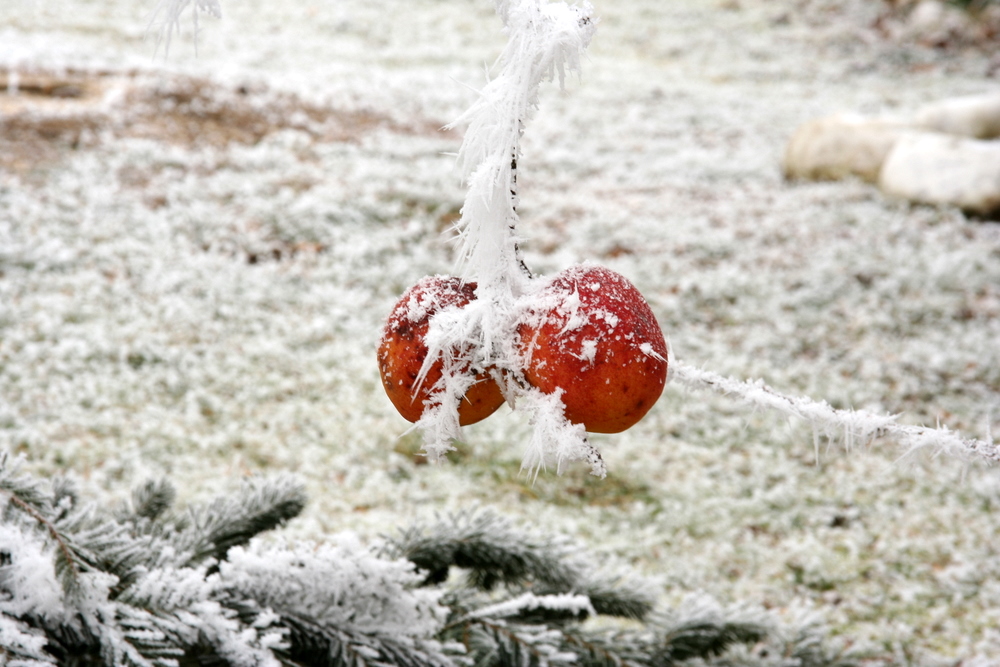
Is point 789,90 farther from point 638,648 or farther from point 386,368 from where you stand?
point 386,368

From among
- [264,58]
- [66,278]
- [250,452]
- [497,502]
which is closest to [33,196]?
[66,278]

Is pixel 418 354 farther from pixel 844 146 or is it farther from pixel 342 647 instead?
pixel 844 146

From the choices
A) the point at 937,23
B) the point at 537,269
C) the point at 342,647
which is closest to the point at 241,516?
the point at 342,647

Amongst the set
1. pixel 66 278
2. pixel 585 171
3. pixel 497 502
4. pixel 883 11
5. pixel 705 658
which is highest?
pixel 883 11

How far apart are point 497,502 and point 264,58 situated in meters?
9.72

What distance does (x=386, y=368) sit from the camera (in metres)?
0.74

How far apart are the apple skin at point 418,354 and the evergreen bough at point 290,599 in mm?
609

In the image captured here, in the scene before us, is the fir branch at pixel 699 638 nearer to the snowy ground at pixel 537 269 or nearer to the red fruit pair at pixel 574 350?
the snowy ground at pixel 537 269

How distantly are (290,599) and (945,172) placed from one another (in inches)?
305

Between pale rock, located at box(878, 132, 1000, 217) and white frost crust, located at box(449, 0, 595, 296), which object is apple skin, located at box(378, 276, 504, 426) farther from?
pale rock, located at box(878, 132, 1000, 217)

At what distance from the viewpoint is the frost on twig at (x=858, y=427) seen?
2.12 ft

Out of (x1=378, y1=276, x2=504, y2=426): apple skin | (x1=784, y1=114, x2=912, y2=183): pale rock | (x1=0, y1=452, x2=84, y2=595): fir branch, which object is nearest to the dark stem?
(x1=0, y1=452, x2=84, y2=595): fir branch

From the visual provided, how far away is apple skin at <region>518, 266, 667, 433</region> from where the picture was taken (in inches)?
26.5

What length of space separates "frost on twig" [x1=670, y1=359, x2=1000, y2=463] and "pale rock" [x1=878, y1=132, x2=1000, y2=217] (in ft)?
24.8
